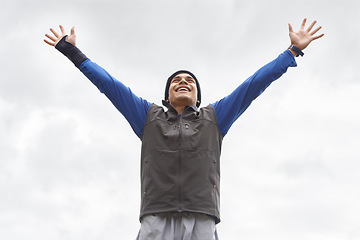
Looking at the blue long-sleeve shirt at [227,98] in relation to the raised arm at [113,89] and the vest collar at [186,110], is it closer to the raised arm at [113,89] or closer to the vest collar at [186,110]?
the raised arm at [113,89]

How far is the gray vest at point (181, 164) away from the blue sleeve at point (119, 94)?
0.20 m

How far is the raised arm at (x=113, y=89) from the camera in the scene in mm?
6145

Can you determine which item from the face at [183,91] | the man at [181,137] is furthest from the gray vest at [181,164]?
the face at [183,91]

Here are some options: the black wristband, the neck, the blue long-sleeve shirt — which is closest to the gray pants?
the blue long-sleeve shirt

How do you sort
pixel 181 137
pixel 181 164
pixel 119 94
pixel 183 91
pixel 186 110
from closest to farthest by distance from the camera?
pixel 181 164 < pixel 181 137 < pixel 186 110 < pixel 119 94 < pixel 183 91

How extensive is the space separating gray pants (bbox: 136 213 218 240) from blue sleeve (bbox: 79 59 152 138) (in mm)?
1271

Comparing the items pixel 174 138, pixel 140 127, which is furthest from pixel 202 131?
pixel 140 127

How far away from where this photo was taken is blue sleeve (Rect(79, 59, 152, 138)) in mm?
6137

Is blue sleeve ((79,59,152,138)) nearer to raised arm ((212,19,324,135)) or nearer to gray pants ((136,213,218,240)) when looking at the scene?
raised arm ((212,19,324,135))

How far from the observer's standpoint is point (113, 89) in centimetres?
618

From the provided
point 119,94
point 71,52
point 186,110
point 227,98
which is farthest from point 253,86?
point 71,52

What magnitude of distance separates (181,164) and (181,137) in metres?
0.35

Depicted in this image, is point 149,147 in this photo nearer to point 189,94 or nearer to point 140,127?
point 140,127

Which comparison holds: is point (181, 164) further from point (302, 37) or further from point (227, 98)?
point (302, 37)
